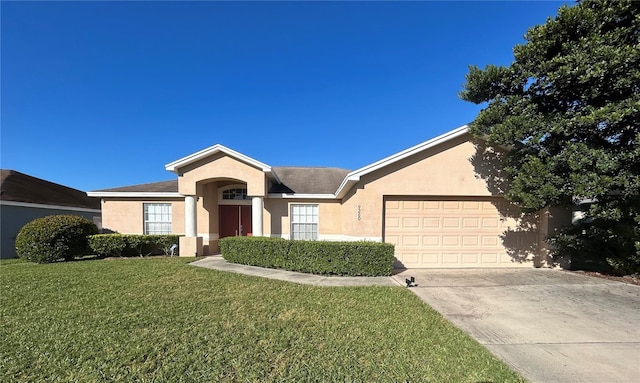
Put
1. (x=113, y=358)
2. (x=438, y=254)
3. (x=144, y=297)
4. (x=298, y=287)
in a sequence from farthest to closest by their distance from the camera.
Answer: (x=438, y=254), (x=298, y=287), (x=144, y=297), (x=113, y=358)

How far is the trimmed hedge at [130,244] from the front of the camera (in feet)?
39.0

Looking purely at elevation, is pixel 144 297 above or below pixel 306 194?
below

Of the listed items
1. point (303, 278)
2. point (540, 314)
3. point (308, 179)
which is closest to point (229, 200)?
point (308, 179)

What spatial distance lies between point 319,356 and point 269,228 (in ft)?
31.2

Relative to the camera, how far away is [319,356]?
147 inches

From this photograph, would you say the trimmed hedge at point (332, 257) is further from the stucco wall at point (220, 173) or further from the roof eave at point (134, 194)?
the roof eave at point (134, 194)

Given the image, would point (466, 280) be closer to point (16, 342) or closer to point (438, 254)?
point (438, 254)

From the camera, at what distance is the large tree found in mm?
6625

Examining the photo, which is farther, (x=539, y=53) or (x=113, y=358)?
(x=539, y=53)

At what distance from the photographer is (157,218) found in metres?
13.7

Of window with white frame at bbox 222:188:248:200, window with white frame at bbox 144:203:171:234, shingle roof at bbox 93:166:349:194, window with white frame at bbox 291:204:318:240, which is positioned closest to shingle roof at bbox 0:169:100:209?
shingle roof at bbox 93:166:349:194

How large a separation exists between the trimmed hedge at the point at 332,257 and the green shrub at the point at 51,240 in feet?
29.1

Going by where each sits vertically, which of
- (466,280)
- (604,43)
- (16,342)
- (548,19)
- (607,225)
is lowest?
(466,280)

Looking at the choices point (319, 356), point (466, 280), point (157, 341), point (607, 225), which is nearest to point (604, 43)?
point (607, 225)
